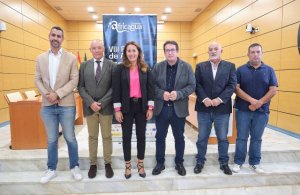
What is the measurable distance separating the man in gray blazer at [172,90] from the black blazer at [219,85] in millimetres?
161

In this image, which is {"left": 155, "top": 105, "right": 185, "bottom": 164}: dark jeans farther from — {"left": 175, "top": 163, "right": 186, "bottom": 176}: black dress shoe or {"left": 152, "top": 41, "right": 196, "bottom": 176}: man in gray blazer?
{"left": 175, "top": 163, "right": 186, "bottom": 176}: black dress shoe

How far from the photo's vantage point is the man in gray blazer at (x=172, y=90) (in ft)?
8.78

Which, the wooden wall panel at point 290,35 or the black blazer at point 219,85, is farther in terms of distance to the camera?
the wooden wall panel at point 290,35

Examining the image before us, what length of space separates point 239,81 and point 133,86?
1278 mm

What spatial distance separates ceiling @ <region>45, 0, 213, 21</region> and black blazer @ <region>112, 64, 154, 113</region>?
5797mm

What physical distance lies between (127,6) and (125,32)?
5.26 m

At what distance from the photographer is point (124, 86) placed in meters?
2.58

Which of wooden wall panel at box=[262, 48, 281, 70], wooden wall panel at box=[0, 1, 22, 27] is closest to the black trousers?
wooden wall panel at box=[262, 48, 281, 70]

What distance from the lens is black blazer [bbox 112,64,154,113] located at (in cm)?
258

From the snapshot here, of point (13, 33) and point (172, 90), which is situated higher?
point (13, 33)

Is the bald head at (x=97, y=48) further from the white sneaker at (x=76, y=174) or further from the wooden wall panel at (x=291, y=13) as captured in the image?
the wooden wall panel at (x=291, y=13)

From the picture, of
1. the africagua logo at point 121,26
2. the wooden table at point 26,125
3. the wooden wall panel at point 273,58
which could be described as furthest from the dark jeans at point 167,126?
the wooden wall panel at point 273,58


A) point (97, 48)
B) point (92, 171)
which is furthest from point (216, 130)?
point (97, 48)

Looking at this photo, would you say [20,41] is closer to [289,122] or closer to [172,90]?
[172,90]
